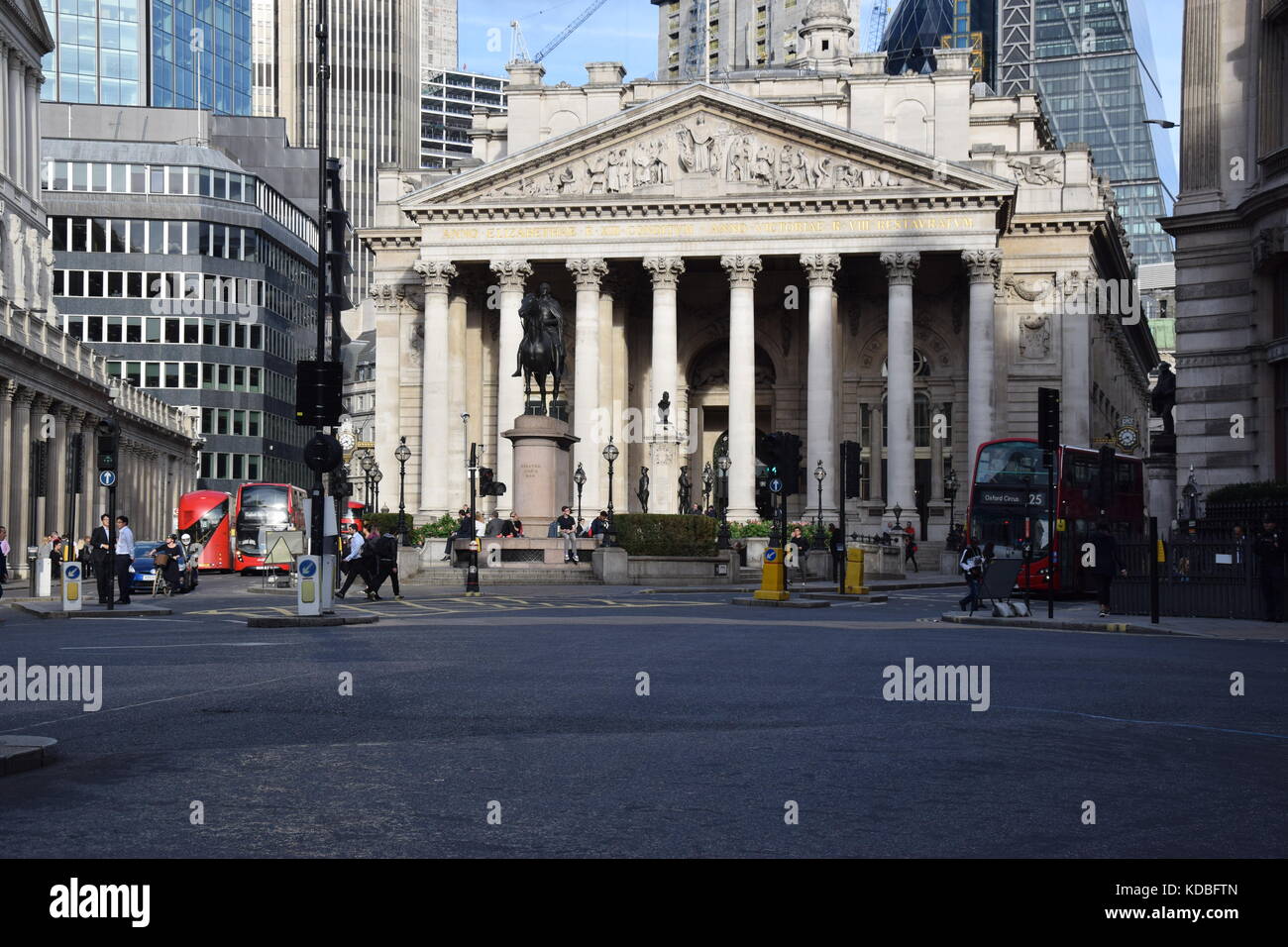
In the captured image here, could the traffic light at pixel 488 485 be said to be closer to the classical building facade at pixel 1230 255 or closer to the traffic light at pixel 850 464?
the traffic light at pixel 850 464

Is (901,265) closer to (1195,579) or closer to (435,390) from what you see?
(435,390)

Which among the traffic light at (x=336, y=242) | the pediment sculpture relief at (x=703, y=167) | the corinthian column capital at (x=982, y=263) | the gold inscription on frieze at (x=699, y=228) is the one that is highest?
the pediment sculpture relief at (x=703, y=167)

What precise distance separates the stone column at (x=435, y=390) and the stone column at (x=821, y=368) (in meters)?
16.7

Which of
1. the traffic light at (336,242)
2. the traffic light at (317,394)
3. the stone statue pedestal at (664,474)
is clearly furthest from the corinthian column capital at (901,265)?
the traffic light at (317,394)

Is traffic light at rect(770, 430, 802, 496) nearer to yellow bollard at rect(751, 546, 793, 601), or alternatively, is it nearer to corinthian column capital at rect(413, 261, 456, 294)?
yellow bollard at rect(751, 546, 793, 601)

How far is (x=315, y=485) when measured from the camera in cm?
3078

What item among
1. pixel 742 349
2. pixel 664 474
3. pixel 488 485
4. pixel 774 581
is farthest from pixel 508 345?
pixel 774 581

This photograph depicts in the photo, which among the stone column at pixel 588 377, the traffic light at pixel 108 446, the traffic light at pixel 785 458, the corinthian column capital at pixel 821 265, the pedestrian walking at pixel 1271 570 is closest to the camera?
the pedestrian walking at pixel 1271 570

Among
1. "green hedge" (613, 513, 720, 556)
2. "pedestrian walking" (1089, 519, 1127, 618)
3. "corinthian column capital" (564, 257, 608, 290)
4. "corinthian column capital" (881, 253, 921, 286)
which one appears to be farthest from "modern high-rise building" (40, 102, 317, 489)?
"pedestrian walking" (1089, 519, 1127, 618)

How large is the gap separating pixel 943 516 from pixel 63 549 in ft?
142

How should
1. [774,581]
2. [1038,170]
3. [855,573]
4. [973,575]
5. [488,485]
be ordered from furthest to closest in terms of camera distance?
[1038,170] → [488,485] → [855,573] → [774,581] → [973,575]

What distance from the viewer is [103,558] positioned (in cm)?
3775

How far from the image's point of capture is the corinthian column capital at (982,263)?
232 feet

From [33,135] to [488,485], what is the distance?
30.9 meters
